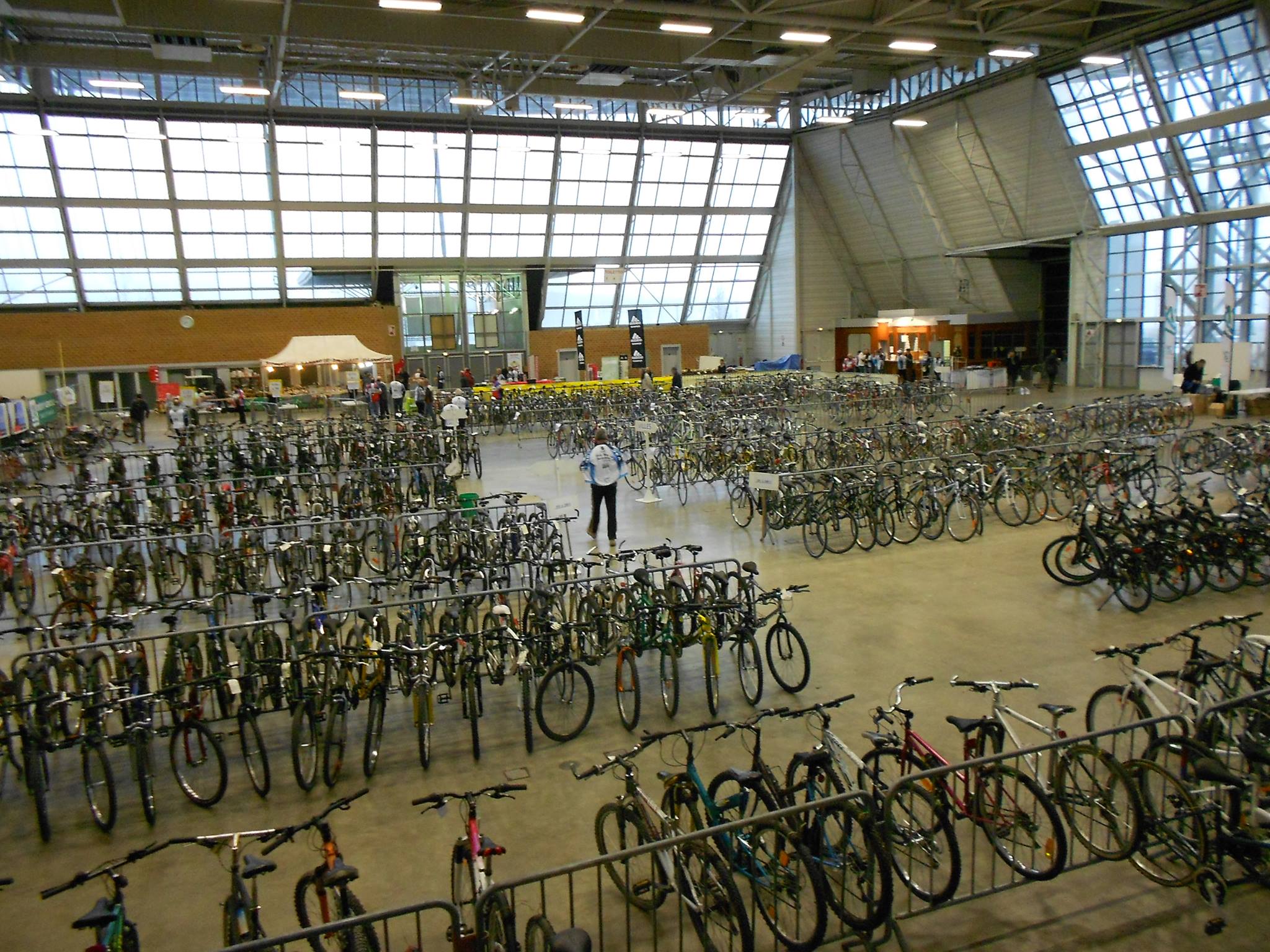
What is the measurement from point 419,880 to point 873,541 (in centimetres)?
693

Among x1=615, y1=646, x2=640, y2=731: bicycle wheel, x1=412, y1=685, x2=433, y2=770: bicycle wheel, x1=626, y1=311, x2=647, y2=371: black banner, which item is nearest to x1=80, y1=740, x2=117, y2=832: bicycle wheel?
x1=412, y1=685, x2=433, y2=770: bicycle wheel

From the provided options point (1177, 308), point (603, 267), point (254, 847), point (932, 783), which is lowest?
point (254, 847)

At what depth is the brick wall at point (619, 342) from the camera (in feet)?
115

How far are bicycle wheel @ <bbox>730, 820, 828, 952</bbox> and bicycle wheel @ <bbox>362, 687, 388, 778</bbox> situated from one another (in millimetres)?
2492

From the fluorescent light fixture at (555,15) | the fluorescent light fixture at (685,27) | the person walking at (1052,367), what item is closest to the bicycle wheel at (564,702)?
the fluorescent light fixture at (555,15)

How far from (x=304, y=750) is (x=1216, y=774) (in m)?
4.83

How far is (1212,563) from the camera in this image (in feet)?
25.7

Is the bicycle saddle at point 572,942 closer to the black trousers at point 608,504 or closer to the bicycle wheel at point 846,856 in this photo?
the bicycle wheel at point 846,856

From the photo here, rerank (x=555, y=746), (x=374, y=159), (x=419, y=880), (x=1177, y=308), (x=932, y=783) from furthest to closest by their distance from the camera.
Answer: (x=374, y=159), (x=1177, y=308), (x=555, y=746), (x=419, y=880), (x=932, y=783)

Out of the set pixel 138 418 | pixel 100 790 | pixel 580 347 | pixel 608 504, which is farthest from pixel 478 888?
pixel 580 347

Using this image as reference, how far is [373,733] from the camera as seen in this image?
18.3 feet

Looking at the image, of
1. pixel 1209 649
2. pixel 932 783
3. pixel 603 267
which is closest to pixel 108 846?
pixel 932 783

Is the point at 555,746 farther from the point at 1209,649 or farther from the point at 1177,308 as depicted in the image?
the point at 1177,308

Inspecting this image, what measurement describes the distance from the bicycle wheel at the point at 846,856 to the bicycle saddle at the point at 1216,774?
1.43 meters
